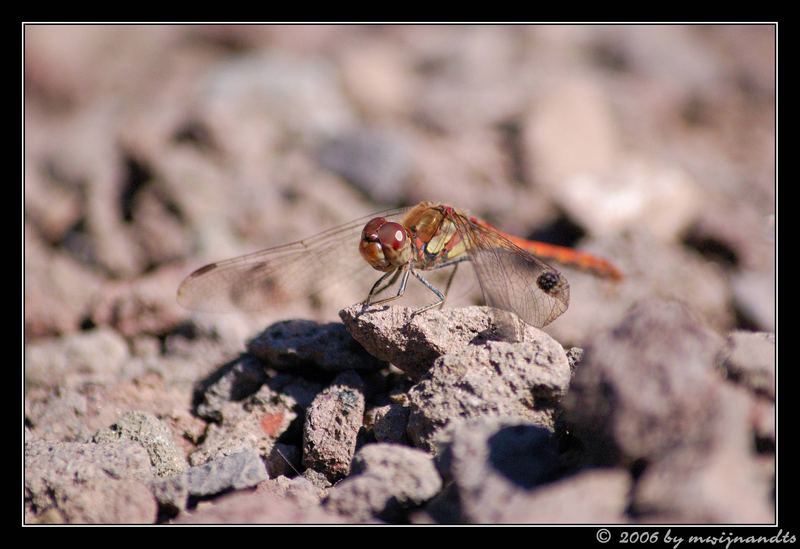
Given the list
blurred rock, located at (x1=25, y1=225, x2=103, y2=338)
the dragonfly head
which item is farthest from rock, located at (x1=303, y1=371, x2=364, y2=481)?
blurred rock, located at (x1=25, y1=225, x2=103, y2=338)

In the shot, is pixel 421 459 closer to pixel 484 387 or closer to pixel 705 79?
pixel 484 387

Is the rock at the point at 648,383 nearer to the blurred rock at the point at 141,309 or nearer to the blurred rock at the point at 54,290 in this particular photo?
the blurred rock at the point at 141,309

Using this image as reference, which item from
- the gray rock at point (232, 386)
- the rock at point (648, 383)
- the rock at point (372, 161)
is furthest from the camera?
the rock at point (372, 161)

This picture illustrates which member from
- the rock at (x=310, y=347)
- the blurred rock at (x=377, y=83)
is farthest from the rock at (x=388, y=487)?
the blurred rock at (x=377, y=83)

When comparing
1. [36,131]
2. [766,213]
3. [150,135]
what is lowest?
[766,213]

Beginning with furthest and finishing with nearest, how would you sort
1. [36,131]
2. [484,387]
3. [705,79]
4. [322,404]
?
[705,79]
[36,131]
[322,404]
[484,387]

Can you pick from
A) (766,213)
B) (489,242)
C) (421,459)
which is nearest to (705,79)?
(766,213)

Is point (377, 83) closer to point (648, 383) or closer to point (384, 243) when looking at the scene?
point (384, 243)

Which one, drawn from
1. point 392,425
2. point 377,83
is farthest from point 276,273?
point 377,83
